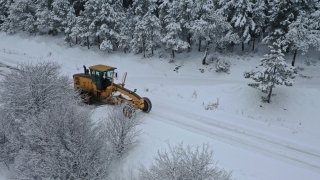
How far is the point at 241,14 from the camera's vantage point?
25531 millimetres

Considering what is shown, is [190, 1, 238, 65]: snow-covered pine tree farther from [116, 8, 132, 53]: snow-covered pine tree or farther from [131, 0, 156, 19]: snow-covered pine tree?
[116, 8, 132, 53]: snow-covered pine tree

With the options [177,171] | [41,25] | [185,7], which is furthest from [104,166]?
[41,25]

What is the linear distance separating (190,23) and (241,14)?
6127mm

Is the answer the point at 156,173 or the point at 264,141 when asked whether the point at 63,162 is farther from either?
the point at 264,141

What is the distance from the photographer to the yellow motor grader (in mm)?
13523

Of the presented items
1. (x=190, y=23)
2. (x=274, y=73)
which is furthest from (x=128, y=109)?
(x=190, y=23)

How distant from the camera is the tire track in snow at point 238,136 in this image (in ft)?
34.0

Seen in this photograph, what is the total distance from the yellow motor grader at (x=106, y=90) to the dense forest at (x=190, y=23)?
12.5m

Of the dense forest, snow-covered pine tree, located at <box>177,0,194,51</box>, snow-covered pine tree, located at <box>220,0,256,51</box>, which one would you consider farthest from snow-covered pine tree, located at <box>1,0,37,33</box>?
snow-covered pine tree, located at <box>220,0,256,51</box>

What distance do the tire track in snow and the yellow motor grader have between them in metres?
1.20

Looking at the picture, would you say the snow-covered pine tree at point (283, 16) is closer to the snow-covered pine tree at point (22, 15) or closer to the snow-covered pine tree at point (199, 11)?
the snow-covered pine tree at point (199, 11)

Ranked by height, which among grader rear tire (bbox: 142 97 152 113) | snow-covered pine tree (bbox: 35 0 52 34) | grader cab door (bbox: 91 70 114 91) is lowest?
grader rear tire (bbox: 142 97 152 113)

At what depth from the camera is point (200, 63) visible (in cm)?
2605

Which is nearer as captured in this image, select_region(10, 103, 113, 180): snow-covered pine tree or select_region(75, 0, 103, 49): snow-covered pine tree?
select_region(10, 103, 113, 180): snow-covered pine tree
